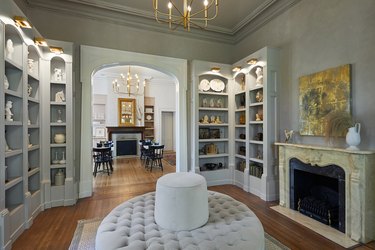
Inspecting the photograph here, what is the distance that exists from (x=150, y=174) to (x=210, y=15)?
476cm

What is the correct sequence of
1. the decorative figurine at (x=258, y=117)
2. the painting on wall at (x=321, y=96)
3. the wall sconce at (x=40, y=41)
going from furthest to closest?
the decorative figurine at (x=258, y=117) → the wall sconce at (x=40, y=41) → the painting on wall at (x=321, y=96)

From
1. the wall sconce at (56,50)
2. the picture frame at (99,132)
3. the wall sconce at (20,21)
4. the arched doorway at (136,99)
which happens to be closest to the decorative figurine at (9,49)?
the wall sconce at (20,21)

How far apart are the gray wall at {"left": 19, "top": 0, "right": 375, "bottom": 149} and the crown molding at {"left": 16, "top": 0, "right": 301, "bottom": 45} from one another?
0.35 ft

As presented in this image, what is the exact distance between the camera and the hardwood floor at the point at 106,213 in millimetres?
2441

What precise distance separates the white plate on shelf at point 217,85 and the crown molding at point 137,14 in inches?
46.7

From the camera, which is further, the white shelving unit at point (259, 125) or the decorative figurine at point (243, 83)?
the decorative figurine at point (243, 83)

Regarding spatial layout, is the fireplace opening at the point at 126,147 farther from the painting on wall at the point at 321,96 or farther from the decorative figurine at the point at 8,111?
the painting on wall at the point at 321,96

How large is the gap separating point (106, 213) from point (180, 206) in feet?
6.92

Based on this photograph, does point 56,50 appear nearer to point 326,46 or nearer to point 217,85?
point 217,85

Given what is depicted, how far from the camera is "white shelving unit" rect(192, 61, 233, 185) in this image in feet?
15.7

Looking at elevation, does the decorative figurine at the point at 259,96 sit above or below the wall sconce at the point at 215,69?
below

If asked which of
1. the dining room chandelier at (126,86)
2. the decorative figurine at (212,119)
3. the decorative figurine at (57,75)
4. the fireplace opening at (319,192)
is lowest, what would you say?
the fireplace opening at (319,192)

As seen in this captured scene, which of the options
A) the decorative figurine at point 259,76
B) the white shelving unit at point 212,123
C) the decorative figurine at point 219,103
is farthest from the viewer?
the decorative figurine at point 219,103

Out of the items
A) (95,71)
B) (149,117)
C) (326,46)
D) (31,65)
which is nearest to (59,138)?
(31,65)
